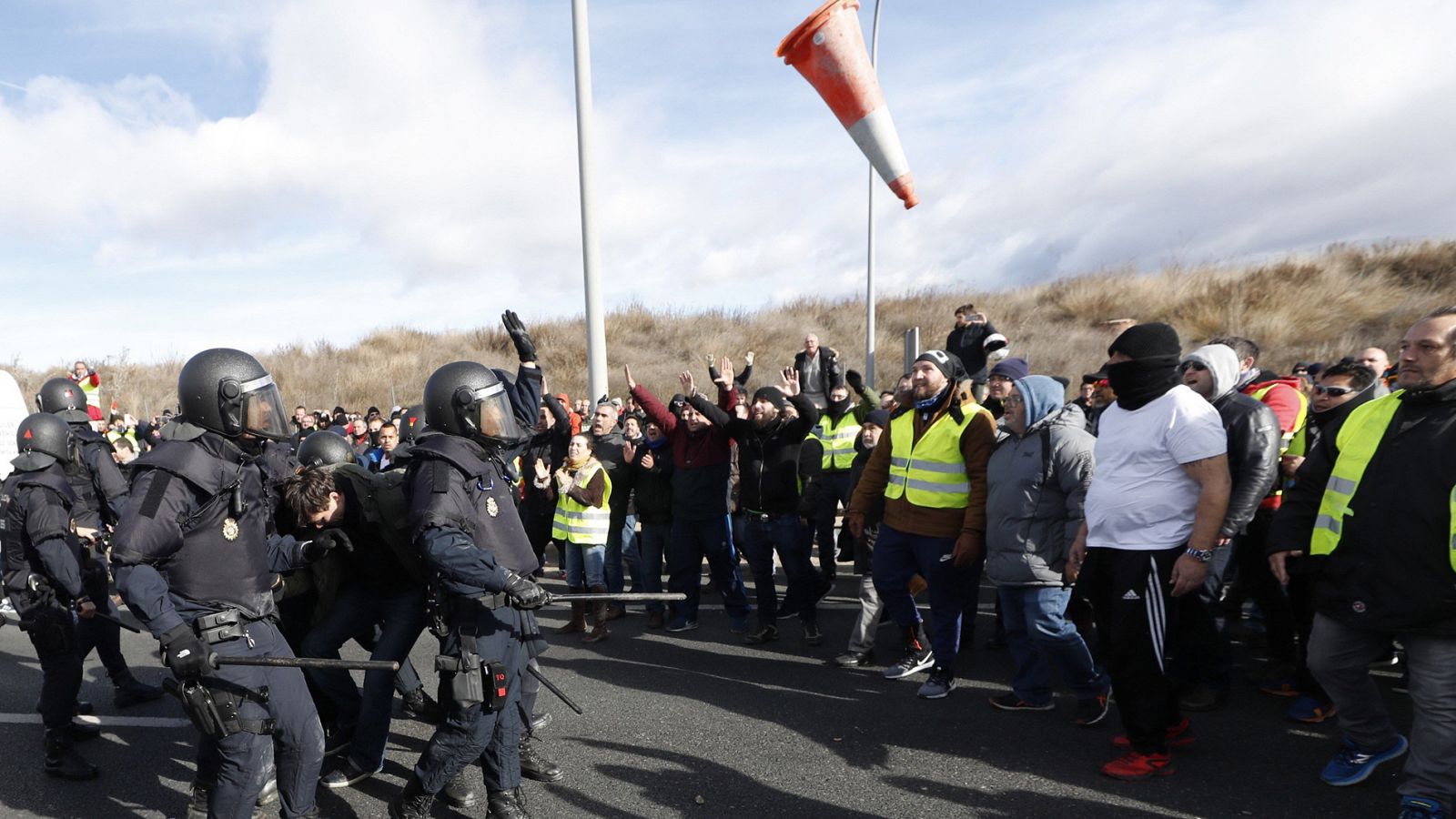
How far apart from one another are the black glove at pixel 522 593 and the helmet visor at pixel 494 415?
62 centimetres

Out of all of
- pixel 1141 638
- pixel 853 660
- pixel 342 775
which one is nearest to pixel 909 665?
pixel 853 660

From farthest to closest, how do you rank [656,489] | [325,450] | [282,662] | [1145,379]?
[656,489] < [325,450] < [1145,379] < [282,662]

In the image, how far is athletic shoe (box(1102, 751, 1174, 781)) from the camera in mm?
3676

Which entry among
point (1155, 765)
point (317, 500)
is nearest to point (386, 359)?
point (317, 500)

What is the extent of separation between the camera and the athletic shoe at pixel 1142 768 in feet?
12.1

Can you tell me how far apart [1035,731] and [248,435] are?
3.76 m

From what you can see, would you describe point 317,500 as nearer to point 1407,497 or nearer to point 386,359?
point 1407,497

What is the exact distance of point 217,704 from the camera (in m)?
2.92

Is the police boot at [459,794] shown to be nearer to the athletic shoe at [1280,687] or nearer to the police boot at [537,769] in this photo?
the police boot at [537,769]

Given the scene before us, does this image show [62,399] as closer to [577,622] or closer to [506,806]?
[577,622]

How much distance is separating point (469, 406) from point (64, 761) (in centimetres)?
273

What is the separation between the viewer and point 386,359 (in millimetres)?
23734

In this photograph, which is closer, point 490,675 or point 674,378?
point 490,675

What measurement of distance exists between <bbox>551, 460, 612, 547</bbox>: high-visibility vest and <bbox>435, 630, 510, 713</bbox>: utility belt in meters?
3.14
